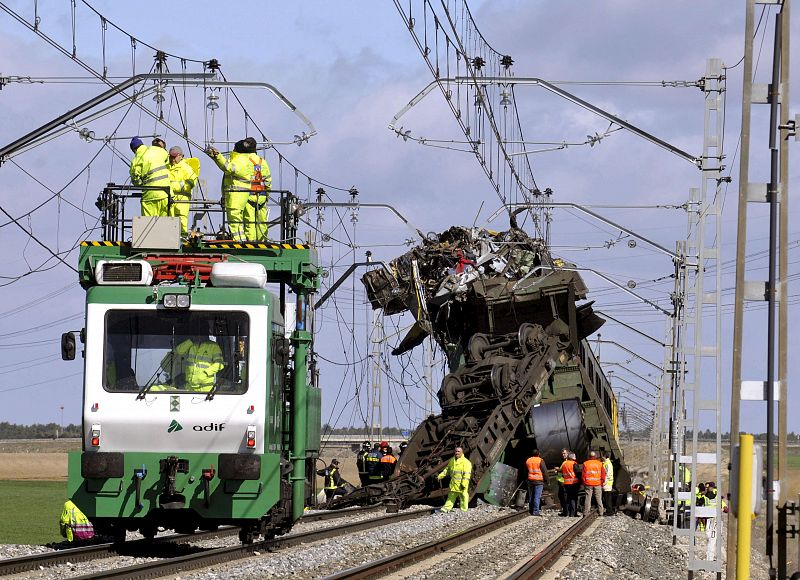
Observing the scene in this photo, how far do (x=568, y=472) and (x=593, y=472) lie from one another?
2.56 ft

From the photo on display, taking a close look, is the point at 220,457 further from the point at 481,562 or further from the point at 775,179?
the point at 775,179

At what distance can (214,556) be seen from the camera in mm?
14914

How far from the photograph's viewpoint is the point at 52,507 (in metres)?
42.7

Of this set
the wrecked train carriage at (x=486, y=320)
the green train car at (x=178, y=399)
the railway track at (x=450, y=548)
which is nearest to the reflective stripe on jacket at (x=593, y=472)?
the wrecked train carriage at (x=486, y=320)

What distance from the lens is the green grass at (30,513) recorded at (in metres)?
27.4

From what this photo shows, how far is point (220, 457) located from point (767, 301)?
20.6 feet

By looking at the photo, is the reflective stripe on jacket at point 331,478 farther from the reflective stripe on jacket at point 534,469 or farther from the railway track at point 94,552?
the railway track at point 94,552

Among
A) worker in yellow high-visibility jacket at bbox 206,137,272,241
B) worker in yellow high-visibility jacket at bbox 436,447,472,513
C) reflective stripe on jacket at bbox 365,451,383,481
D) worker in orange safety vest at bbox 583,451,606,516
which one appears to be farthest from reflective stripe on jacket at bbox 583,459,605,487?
worker in yellow high-visibility jacket at bbox 206,137,272,241

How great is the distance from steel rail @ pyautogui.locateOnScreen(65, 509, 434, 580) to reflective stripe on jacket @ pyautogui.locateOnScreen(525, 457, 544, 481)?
8.30m

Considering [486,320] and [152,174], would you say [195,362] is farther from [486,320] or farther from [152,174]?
[486,320]

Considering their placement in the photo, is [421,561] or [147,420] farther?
[421,561]

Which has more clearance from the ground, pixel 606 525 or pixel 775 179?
pixel 775 179

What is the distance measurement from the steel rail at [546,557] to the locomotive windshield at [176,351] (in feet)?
12.0

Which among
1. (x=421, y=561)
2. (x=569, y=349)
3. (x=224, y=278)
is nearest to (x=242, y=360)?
(x=224, y=278)
